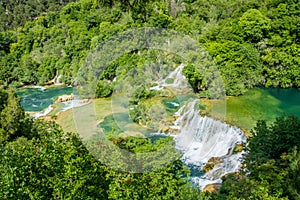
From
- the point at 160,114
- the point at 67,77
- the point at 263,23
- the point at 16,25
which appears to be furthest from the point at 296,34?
the point at 16,25

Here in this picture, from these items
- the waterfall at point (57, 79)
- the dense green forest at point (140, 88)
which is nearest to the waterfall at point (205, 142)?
the dense green forest at point (140, 88)

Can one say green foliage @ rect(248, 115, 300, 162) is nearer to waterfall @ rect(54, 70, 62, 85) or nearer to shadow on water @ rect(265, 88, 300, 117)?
shadow on water @ rect(265, 88, 300, 117)

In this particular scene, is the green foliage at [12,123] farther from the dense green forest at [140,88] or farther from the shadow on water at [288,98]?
the shadow on water at [288,98]

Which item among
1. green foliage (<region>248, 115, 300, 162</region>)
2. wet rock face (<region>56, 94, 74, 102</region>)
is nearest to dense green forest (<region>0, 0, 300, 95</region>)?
wet rock face (<region>56, 94, 74, 102</region>)

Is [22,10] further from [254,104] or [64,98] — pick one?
[254,104]

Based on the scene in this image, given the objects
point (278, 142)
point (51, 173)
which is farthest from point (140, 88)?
point (51, 173)

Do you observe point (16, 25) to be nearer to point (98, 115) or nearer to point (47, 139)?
point (98, 115)
